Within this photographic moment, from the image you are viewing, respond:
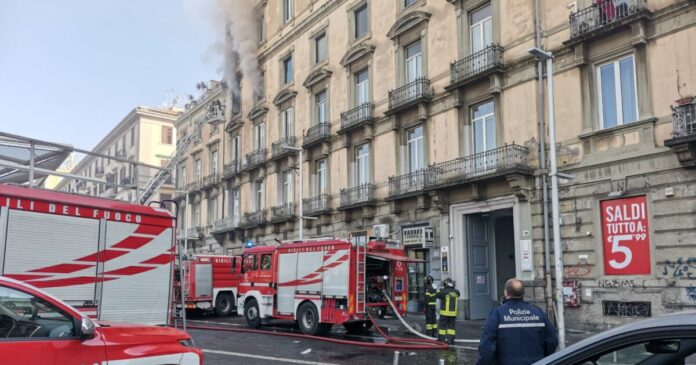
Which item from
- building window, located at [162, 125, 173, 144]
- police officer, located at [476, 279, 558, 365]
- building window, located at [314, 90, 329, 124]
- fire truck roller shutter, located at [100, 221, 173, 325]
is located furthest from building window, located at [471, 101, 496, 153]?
building window, located at [162, 125, 173, 144]

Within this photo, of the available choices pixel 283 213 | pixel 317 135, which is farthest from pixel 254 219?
pixel 317 135

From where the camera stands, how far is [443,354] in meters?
13.6

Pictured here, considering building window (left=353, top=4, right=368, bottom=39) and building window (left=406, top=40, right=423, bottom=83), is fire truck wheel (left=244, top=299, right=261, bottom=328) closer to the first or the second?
building window (left=406, top=40, right=423, bottom=83)

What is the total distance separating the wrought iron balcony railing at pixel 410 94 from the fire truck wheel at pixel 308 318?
9.81 meters

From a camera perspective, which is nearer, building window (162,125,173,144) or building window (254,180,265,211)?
building window (254,180,265,211)

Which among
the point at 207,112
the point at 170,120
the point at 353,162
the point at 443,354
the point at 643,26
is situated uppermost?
the point at 170,120

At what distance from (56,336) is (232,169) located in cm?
3493

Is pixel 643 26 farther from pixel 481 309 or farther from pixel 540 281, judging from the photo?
pixel 481 309

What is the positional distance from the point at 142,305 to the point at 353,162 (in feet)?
62.9

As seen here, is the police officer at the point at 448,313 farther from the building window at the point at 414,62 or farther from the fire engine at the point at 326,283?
the building window at the point at 414,62

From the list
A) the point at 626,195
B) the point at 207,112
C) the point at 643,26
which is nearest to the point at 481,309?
the point at 626,195

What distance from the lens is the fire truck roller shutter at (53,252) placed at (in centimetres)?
809

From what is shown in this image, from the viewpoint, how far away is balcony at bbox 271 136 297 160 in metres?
32.9

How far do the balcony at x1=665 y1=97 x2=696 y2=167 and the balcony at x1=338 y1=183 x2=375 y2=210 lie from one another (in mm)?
12951
